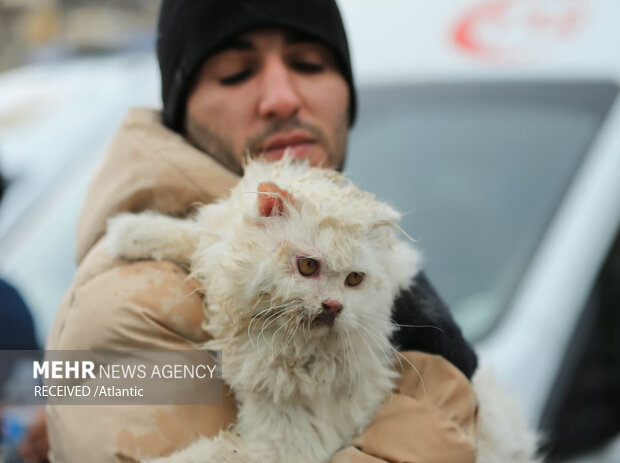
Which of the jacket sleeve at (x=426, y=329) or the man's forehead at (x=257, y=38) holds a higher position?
the man's forehead at (x=257, y=38)

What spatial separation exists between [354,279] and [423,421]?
0.36m

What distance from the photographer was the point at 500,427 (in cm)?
155

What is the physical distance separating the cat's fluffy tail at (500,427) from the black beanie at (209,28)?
95 cm

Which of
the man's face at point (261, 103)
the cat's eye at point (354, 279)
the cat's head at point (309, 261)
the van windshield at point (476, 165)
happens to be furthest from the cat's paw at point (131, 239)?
the van windshield at point (476, 165)

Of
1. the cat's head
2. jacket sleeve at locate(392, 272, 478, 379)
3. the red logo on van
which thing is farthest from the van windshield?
the cat's head

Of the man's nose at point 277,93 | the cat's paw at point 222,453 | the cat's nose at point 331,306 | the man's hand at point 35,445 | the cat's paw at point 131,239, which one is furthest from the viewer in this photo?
the man's hand at point 35,445

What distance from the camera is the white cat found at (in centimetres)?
116

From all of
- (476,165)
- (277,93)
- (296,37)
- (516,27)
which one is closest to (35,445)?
(277,93)

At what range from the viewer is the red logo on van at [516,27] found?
127 inches

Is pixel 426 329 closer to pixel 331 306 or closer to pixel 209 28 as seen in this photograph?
pixel 331 306

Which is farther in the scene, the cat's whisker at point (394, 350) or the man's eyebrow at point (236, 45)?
the man's eyebrow at point (236, 45)

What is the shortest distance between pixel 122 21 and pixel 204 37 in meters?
13.3

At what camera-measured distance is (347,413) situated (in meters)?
1.32

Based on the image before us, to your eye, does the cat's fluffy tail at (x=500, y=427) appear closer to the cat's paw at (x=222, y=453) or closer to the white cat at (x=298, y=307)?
the white cat at (x=298, y=307)
